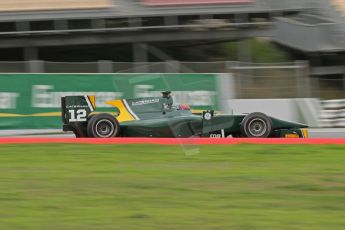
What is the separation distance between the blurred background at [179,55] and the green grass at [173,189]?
829 cm

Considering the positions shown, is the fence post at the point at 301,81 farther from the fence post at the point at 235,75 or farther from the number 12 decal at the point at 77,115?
the number 12 decal at the point at 77,115

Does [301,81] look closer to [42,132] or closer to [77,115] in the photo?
[42,132]

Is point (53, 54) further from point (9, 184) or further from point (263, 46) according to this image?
point (9, 184)

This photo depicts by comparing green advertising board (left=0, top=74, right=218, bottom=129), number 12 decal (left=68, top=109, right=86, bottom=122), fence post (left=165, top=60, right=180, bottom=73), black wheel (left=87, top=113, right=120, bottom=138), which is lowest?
black wheel (left=87, top=113, right=120, bottom=138)

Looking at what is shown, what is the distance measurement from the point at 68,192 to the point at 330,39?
58.1ft

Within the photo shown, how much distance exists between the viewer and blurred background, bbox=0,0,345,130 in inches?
736

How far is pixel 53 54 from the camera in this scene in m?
28.0

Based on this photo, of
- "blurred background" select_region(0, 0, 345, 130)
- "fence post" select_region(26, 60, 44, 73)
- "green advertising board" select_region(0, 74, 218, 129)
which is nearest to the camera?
"green advertising board" select_region(0, 74, 218, 129)

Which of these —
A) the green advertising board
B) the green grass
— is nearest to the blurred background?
the green advertising board

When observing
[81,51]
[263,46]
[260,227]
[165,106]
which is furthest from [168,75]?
[260,227]

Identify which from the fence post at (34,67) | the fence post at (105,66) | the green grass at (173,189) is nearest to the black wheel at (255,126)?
the green grass at (173,189)

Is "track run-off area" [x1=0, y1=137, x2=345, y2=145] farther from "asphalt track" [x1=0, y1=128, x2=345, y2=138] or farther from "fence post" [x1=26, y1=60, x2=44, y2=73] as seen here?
"fence post" [x1=26, y1=60, x2=44, y2=73]

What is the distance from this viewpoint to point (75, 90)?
61.0 feet

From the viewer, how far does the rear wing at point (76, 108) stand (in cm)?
1348
